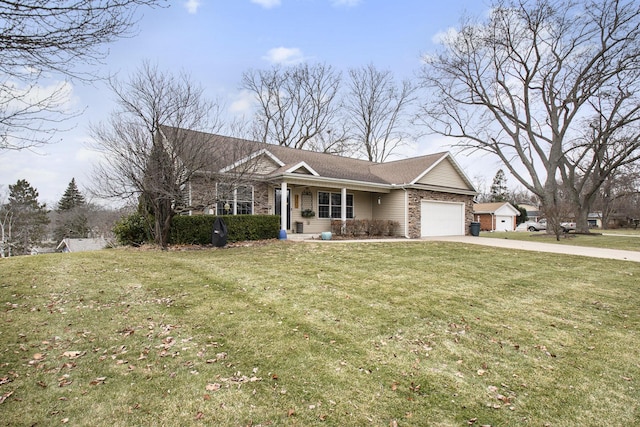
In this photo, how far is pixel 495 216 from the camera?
36.5m

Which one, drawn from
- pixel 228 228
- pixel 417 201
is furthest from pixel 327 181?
pixel 417 201

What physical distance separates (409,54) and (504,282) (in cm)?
2110

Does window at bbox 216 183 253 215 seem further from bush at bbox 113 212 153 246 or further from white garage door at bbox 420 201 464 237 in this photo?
white garage door at bbox 420 201 464 237

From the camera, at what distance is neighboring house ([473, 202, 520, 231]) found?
119ft

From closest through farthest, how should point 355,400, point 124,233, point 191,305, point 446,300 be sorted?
point 355,400 → point 191,305 → point 446,300 → point 124,233

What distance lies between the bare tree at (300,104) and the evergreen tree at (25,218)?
28423mm

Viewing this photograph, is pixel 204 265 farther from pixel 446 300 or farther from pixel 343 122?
pixel 343 122

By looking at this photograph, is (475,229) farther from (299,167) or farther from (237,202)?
(237,202)

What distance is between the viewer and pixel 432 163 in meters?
18.5

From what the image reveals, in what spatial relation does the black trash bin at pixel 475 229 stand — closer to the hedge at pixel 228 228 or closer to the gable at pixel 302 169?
the gable at pixel 302 169

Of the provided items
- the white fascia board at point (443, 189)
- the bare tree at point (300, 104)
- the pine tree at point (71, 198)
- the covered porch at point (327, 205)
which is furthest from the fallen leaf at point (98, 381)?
the pine tree at point (71, 198)

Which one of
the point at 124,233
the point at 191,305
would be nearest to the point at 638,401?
the point at 191,305

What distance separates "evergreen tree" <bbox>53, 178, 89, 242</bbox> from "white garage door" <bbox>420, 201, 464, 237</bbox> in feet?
113

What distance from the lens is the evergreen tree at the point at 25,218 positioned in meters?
34.9
